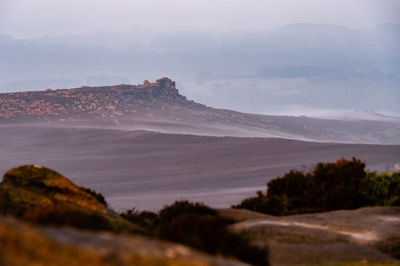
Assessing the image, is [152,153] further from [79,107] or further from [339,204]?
[339,204]

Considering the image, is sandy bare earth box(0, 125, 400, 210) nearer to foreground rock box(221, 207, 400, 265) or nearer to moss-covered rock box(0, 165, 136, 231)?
moss-covered rock box(0, 165, 136, 231)

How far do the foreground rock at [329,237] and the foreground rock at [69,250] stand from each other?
23.1ft

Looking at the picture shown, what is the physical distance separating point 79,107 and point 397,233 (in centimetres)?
13838

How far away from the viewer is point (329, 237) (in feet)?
46.7

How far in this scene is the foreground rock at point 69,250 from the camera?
4.68m

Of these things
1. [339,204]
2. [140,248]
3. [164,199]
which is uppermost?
[140,248]

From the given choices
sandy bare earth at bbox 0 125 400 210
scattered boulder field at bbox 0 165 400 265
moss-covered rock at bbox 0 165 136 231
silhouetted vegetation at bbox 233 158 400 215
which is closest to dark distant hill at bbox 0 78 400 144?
sandy bare earth at bbox 0 125 400 210

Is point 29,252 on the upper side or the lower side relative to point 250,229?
upper

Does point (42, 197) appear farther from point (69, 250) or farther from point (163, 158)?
point (163, 158)

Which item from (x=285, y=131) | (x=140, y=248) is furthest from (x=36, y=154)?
(x=140, y=248)

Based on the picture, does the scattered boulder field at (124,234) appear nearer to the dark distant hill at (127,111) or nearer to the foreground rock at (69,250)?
the foreground rock at (69,250)

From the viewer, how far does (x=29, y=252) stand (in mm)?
4711

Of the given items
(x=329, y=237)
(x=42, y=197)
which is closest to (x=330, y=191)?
(x=329, y=237)

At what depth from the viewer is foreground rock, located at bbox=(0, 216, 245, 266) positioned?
15.3 ft
